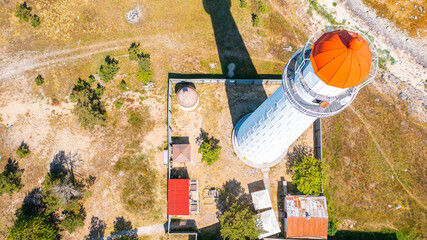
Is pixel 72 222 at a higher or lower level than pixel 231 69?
lower

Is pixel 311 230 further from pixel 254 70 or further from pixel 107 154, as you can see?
pixel 107 154

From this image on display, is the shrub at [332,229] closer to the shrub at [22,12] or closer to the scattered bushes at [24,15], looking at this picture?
the scattered bushes at [24,15]

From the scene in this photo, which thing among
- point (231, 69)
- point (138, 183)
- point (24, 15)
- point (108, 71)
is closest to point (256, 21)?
point (231, 69)

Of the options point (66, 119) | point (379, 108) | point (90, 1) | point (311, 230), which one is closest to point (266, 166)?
point (311, 230)

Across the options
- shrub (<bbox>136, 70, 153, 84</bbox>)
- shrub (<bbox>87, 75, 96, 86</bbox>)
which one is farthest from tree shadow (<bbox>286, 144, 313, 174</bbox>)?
shrub (<bbox>87, 75, 96, 86</bbox>)

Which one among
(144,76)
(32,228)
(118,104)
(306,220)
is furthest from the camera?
(144,76)

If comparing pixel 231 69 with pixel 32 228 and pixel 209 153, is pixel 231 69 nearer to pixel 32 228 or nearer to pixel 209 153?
pixel 209 153

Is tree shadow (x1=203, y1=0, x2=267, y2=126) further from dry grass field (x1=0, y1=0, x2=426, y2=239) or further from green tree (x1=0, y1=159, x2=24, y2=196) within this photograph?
green tree (x1=0, y1=159, x2=24, y2=196)
